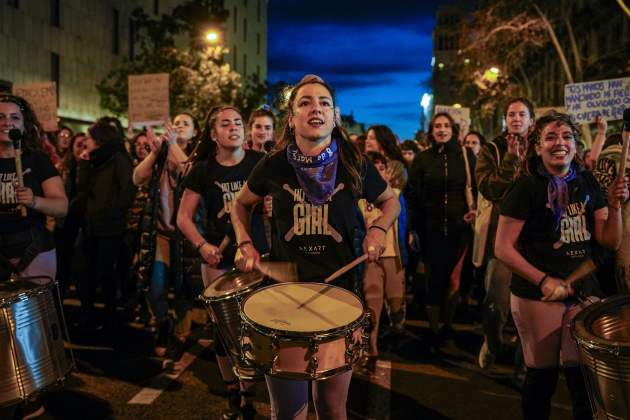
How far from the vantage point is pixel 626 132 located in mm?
3770

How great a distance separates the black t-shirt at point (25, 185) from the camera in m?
4.25

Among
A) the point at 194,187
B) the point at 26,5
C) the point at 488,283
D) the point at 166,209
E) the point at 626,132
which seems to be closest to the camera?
the point at 626,132

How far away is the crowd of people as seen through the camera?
322 cm

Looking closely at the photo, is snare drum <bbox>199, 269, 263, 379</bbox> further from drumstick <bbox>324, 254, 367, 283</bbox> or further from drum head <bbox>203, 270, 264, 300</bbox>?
drumstick <bbox>324, 254, 367, 283</bbox>

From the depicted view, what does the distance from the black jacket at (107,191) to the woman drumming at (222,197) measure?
2.75 meters

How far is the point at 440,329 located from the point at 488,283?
1.09 meters

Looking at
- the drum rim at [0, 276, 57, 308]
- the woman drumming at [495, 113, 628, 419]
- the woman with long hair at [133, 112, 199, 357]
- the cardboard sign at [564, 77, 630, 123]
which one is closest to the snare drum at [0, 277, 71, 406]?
the drum rim at [0, 276, 57, 308]

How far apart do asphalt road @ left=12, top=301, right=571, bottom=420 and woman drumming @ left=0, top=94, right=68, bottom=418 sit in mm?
634

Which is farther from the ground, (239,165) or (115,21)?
(115,21)

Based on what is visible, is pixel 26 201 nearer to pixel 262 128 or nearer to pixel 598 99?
pixel 262 128

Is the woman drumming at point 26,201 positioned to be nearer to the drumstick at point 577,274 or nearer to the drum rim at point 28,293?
the drum rim at point 28,293

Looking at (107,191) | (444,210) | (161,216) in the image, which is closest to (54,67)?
(107,191)

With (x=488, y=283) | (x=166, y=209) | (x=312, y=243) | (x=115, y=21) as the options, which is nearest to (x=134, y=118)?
(x=166, y=209)

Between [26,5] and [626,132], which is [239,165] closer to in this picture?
[626,132]
